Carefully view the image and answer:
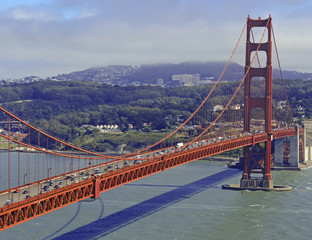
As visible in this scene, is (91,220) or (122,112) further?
(122,112)

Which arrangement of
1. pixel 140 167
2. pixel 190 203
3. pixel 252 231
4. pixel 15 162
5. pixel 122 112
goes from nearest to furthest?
pixel 140 167, pixel 252 231, pixel 190 203, pixel 15 162, pixel 122 112

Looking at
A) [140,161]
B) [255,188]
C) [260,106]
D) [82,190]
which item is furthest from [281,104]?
[82,190]

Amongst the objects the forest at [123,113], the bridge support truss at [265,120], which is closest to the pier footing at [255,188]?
the bridge support truss at [265,120]

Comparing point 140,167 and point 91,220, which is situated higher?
point 140,167

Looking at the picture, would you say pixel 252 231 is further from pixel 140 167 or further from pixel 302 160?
pixel 302 160

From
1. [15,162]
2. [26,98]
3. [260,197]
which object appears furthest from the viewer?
[26,98]

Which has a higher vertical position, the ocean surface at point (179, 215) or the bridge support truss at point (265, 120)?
the bridge support truss at point (265, 120)

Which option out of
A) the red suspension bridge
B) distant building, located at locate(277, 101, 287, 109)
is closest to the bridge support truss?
the red suspension bridge

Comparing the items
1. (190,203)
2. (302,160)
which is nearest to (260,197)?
(190,203)

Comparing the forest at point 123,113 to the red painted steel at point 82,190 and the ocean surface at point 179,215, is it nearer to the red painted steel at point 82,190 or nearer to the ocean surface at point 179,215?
the ocean surface at point 179,215
